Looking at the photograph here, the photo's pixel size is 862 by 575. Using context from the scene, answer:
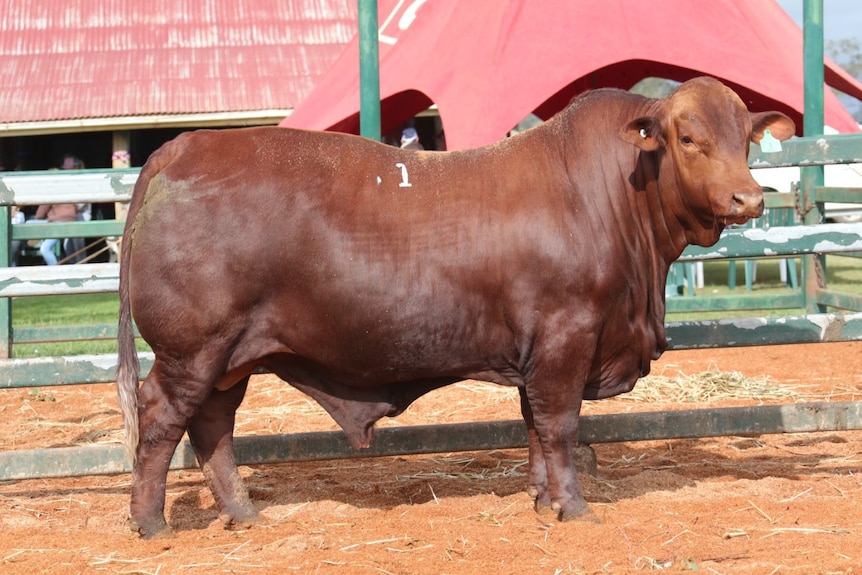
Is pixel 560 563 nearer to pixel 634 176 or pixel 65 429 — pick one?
pixel 634 176

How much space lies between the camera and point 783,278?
1616 centimetres

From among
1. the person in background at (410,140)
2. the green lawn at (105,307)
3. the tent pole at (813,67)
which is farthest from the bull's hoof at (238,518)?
the person in background at (410,140)

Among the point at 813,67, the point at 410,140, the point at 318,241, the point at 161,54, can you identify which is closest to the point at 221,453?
the point at 318,241

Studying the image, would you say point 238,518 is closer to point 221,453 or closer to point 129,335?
point 221,453

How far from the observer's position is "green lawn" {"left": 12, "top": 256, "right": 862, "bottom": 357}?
1096 cm

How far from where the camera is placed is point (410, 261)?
14.9ft

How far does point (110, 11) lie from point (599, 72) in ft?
45.4

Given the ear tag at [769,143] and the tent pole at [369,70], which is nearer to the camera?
the ear tag at [769,143]

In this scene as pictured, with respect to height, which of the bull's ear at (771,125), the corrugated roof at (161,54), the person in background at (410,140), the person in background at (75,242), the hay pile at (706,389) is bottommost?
the hay pile at (706,389)

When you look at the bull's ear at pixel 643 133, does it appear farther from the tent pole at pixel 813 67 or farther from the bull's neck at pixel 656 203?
the tent pole at pixel 813 67

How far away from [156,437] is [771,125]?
3.06 meters

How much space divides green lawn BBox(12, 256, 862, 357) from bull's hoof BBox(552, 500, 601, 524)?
6697mm

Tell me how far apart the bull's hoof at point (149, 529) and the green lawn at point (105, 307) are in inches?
235

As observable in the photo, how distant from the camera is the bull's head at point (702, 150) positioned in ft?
14.3
